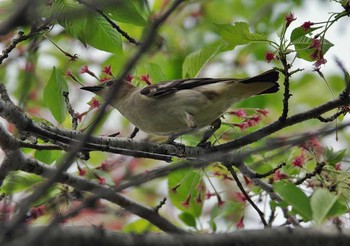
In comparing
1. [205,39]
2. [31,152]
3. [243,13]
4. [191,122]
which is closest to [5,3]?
[31,152]

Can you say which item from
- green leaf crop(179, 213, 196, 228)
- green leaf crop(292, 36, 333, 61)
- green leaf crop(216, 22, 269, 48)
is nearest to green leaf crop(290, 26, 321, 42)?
green leaf crop(292, 36, 333, 61)

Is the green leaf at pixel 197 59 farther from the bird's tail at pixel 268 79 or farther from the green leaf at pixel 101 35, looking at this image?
the green leaf at pixel 101 35

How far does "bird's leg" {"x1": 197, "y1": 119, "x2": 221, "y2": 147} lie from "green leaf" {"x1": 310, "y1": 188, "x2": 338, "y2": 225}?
1299 millimetres

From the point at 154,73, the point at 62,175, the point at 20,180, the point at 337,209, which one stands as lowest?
the point at 337,209

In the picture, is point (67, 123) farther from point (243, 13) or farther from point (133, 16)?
point (243, 13)

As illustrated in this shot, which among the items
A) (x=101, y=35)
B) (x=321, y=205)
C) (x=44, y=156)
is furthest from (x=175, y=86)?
(x=321, y=205)

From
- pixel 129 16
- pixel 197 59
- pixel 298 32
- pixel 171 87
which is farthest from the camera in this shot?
pixel 171 87

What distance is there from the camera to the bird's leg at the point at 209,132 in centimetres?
466

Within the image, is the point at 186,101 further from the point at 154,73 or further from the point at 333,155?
the point at 333,155

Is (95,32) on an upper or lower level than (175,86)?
lower

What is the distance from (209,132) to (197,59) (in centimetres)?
58

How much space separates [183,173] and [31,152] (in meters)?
1.20

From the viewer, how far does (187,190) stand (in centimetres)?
509

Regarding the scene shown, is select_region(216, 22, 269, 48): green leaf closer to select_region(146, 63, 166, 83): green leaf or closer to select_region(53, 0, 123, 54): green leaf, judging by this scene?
select_region(53, 0, 123, 54): green leaf
